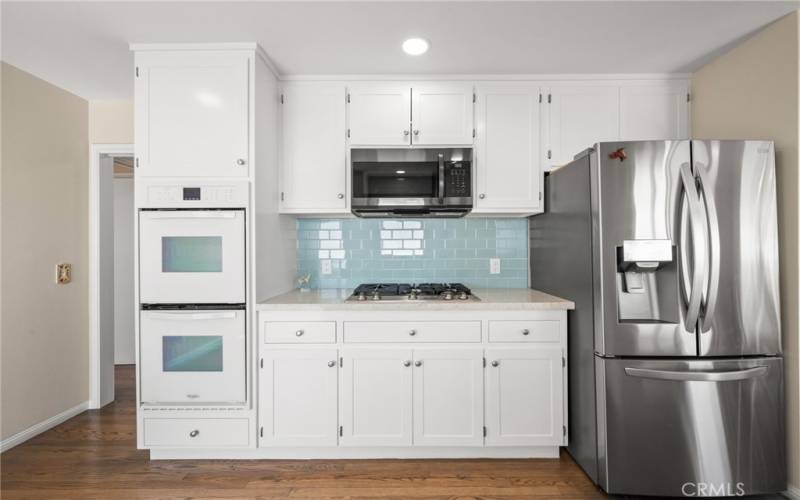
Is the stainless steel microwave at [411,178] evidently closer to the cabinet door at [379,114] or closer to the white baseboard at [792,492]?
the cabinet door at [379,114]

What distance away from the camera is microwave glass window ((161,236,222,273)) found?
2.36 meters

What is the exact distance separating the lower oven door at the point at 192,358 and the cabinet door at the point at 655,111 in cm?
274

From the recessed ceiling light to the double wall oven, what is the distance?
1237 millimetres

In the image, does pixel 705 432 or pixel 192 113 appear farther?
pixel 192 113

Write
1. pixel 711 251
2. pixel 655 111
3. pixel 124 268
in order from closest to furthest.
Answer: pixel 711 251
pixel 655 111
pixel 124 268

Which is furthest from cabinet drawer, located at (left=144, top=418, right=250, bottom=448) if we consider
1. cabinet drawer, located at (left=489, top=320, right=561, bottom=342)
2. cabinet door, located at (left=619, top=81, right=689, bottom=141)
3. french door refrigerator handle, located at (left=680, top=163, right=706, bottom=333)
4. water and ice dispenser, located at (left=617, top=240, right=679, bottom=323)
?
cabinet door, located at (left=619, top=81, right=689, bottom=141)

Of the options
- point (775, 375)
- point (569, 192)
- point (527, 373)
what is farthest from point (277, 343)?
point (775, 375)

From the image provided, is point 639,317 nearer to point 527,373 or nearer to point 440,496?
point 527,373

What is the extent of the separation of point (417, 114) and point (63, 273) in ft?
9.11

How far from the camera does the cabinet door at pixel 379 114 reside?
9.02 feet

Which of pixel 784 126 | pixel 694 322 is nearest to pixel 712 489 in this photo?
pixel 694 322

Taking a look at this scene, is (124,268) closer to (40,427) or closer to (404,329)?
(40,427)

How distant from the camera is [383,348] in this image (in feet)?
7.87

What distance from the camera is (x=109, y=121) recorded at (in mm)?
3273
